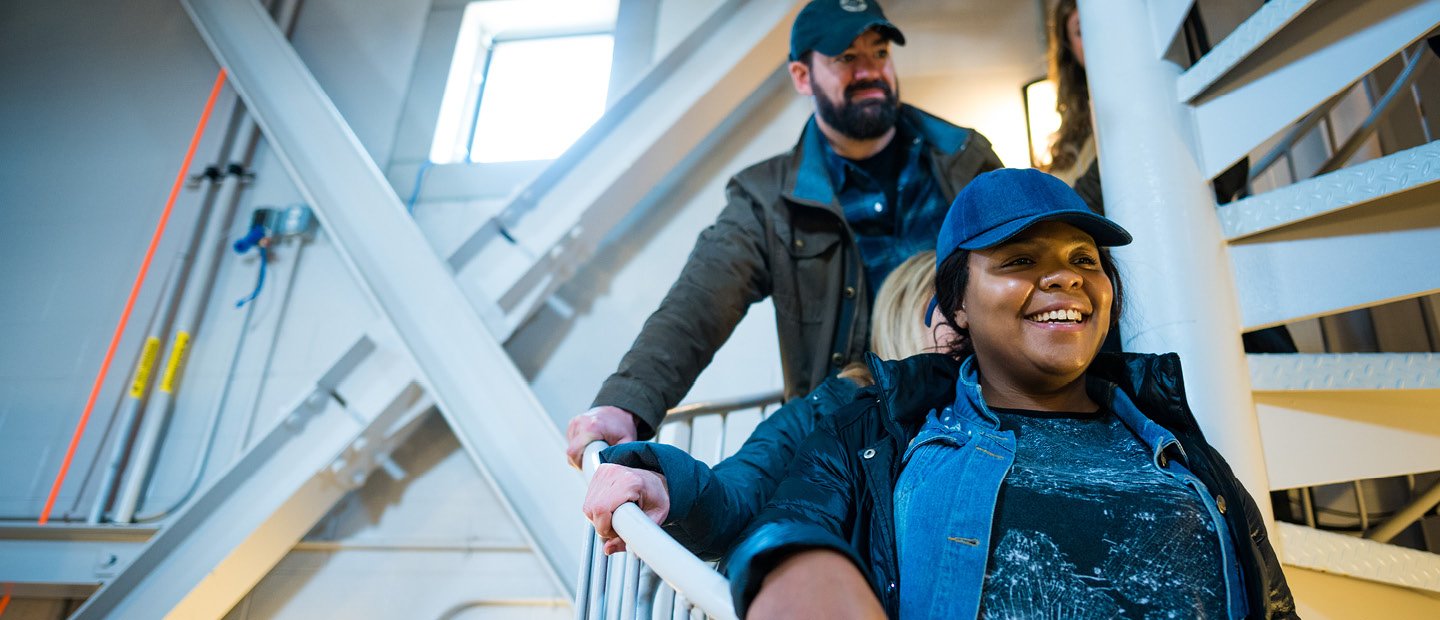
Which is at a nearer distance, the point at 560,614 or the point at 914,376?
the point at 914,376

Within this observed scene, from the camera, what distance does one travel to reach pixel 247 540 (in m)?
2.38

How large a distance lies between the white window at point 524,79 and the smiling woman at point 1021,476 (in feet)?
8.07

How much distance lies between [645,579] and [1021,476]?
0.44 metres

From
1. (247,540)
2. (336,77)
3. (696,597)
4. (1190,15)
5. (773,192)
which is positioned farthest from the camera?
(336,77)

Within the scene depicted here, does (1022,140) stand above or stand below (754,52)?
below

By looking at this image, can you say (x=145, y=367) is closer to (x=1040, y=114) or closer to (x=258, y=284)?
(x=258, y=284)

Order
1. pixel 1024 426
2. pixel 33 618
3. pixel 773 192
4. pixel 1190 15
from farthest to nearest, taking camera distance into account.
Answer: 1. pixel 33 618
2. pixel 773 192
3. pixel 1190 15
4. pixel 1024 426

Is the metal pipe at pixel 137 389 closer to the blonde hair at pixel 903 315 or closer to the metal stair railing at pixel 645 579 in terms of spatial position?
the metal stair railing at pixel 645 579

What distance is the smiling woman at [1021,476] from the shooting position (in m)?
0.81

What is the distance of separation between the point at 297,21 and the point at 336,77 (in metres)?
0.38

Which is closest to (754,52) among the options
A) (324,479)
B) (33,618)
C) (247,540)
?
(324,479)

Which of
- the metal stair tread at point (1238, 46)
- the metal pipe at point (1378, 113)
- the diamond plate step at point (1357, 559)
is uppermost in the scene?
the metal pipe at point (1378, 113)

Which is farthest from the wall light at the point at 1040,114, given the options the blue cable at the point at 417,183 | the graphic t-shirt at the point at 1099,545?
the blue cable at the point at 417,183

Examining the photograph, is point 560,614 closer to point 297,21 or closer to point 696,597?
point 696,597
